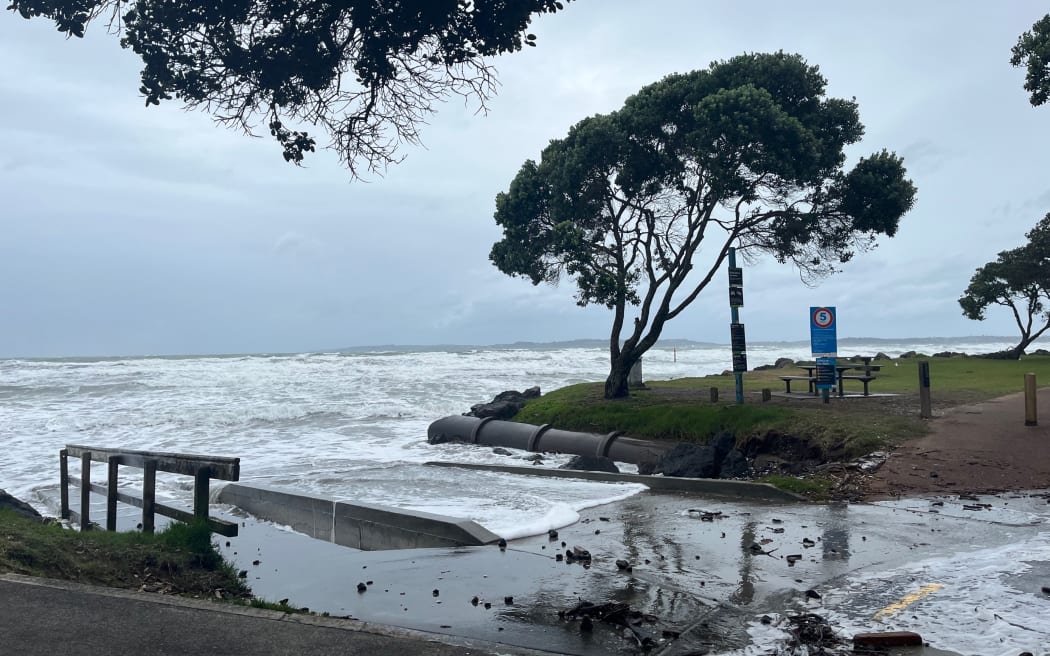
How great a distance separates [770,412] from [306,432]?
14333 millimetres

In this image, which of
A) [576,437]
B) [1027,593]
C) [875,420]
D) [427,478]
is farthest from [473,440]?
[1027,593]

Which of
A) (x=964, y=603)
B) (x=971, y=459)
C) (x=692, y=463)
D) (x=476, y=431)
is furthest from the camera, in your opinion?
(x=476, y=431)

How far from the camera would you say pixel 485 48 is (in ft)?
22.8

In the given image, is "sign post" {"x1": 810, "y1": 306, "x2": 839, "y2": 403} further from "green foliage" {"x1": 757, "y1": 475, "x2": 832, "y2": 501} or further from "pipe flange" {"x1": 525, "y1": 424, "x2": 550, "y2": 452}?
"green foliage" {"x1": 757, "y1": 475, "x2": 832, "y2": 501}

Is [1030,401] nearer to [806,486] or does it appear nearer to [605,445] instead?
[806,486]

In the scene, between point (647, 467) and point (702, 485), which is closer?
point (702, 485)

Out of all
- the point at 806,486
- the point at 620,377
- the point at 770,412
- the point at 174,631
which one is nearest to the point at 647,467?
the point at 770,412

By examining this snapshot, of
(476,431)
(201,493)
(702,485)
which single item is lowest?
(476,431)

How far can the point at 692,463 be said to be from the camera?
44.8 ft

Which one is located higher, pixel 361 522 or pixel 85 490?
pixel 85 490

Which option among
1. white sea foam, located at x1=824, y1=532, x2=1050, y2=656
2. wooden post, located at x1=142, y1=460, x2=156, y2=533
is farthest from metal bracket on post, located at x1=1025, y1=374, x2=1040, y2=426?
wooden post, located at x1=142, y1=460, x2=156, y2=533

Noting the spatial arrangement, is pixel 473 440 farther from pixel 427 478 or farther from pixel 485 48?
pixel 485 48

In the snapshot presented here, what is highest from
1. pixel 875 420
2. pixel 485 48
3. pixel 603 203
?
pixel 603 203

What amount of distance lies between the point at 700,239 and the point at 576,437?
6.68 metres
